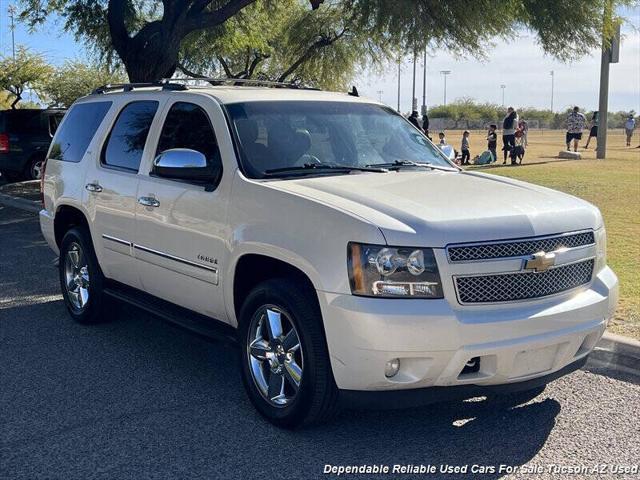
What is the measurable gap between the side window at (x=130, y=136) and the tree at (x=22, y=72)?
35.4m

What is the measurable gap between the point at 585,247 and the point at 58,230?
4.88 meters

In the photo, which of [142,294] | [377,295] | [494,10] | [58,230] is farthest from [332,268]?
[494,10]

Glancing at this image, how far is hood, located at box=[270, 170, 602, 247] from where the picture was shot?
380 cm

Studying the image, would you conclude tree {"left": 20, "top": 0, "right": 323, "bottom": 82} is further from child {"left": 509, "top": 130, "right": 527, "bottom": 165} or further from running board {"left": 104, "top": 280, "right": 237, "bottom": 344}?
child {"left": 509, "top": 130, "right": 527, "bottom": 165}

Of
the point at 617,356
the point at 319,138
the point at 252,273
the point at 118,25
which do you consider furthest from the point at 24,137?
the point at 617,356

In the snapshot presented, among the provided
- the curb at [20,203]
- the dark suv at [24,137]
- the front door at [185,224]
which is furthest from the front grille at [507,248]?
the dark suv at [24,137]

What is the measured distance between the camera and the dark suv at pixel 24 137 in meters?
19.0

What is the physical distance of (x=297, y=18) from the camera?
2427cm

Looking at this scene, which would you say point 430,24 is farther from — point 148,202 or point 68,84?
point 68,84

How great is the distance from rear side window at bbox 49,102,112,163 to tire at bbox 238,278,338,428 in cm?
291

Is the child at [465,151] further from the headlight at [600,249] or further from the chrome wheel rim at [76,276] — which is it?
the headlight at [600,249]

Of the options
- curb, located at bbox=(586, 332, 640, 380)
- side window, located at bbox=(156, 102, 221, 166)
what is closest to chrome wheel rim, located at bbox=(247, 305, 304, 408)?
side window, located at bbox=(156, 102, 221, 166)

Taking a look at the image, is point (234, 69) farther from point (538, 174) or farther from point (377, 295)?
point (377, 295)

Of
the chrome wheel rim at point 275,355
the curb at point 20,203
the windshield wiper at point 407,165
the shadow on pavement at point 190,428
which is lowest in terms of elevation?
the shadow on pavement at point 190,428
